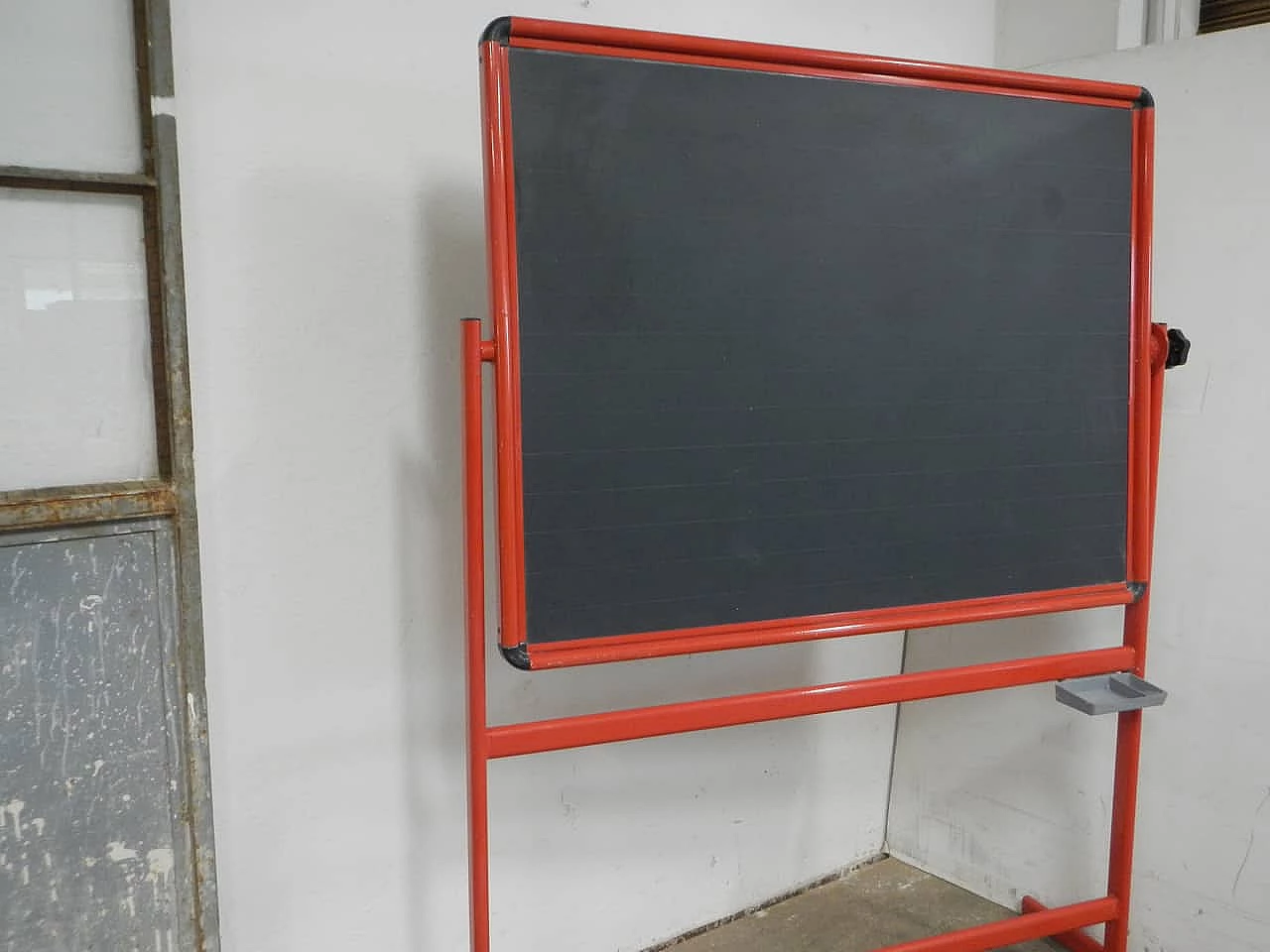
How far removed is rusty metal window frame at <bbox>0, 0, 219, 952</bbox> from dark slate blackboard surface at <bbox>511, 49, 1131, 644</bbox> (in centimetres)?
48

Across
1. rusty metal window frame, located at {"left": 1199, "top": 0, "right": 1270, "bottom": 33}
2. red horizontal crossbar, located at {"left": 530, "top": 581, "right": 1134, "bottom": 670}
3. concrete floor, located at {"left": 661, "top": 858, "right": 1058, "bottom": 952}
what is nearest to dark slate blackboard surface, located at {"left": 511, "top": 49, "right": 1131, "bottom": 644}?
red horizontal crossbar, located at {"left": 530, "top": 581, "right": 1134, "bottom": 670}

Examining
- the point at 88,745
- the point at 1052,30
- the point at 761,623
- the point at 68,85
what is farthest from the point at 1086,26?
the point at 88,745

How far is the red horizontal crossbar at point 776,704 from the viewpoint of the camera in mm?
1427

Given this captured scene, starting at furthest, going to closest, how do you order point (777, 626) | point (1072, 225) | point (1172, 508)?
point (1172, 508)
point (1072, 225)
point (777, 626)

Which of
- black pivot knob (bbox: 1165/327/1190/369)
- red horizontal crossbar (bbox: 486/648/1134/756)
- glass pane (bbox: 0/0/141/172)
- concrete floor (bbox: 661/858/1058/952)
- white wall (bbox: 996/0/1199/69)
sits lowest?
concrete floor (bbox: 661/858/1058/952)

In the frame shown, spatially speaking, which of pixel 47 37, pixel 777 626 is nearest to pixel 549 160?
pixel 47 37

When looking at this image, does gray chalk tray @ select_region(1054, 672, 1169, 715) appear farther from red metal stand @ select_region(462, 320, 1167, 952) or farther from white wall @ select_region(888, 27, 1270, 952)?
white wall @ select_region(888, 27, 1270, 952)

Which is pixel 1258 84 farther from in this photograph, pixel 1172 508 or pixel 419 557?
pixel 419 557

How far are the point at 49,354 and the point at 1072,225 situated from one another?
60.4 inches

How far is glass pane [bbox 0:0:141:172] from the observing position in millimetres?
1245

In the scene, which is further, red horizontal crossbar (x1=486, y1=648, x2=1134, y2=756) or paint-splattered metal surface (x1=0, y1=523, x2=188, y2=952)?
red horizontal crossbar (x1=486, y1=648, x2=1134, y2=756)

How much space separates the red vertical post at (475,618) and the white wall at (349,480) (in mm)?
316

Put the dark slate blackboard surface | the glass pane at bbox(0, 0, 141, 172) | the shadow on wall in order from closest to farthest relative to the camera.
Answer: the glass pane at bbox(0, 0, 141, 172) → the dark slate blackboard surface → the shadow on wall

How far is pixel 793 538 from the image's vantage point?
1.51m
